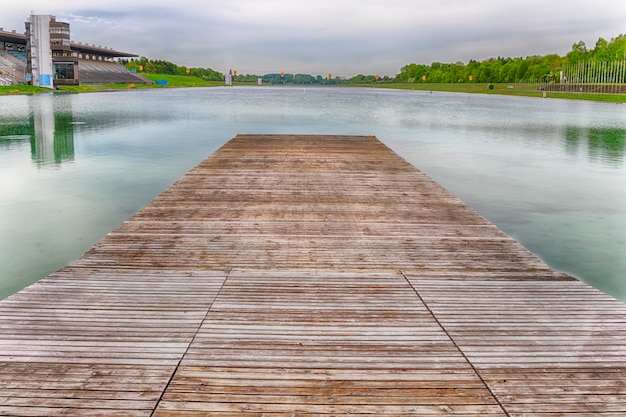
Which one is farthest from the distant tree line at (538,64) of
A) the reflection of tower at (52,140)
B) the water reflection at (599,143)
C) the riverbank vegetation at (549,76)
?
the reflection of tower at (52,140)

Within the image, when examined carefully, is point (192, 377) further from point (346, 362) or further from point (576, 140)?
point (576, 140)

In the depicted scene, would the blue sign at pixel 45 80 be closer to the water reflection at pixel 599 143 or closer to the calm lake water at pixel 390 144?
the calm lake water at pixel 390 144

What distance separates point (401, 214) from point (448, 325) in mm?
4319

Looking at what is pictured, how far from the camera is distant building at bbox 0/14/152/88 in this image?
9519 centimetres

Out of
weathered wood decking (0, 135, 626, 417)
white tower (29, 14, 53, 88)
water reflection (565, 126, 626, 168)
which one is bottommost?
weathered wood decking (0, 135, 626, 417)

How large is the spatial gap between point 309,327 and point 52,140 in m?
23.2

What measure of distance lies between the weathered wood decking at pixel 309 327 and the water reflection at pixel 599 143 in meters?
A: 16.1

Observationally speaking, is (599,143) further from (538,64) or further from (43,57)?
(538,64)

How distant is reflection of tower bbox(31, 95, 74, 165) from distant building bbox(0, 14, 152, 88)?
199ft

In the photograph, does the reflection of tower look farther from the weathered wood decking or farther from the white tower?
the white tower

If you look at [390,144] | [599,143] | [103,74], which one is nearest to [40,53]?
[103,74]

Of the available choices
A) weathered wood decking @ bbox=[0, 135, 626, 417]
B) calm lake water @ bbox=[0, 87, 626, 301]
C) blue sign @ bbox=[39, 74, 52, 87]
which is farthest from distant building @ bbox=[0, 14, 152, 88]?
weathered wood decking @ bbox=[0, 135, 626, 417]

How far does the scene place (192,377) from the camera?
3.79 m

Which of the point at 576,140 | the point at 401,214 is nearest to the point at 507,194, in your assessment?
the point at 401,214
